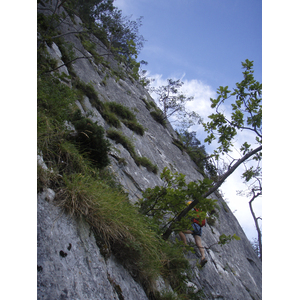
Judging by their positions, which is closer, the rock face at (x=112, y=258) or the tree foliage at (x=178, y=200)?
the rock face at (x=112, y=258)

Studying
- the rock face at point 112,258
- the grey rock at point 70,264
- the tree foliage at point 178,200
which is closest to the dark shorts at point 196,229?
the rock face at point 112,258

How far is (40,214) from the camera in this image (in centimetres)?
258

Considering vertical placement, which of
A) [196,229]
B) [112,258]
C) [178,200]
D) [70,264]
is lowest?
[70,264]

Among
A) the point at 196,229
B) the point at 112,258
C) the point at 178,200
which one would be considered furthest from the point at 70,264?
the point at 196,229

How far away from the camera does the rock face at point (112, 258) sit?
242 centimetres

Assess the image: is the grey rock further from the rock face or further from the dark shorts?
the dark shorts

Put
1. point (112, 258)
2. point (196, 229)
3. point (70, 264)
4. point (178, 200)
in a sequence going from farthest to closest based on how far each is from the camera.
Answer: point (196, 229)
point (178, 200)
point (112, 258)
point (70, 264)

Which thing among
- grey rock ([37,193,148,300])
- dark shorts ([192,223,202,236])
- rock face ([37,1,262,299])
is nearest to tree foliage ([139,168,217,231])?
rock face ([37,1,262,299])

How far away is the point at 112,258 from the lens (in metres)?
3.19

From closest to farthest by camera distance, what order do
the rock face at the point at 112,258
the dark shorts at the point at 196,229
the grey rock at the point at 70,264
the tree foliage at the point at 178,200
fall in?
the grey rock at the point at 70,264 → the rock face at the point at 112,258 → the tree foliage at the point at 178,200 → the dark shorts at the point at 196,229

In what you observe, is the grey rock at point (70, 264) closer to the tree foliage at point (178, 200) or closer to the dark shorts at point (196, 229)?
the tree foliage at point (178, 200)

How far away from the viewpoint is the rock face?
2.42 metres

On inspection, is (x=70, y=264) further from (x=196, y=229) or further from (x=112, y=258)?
(x=196, y=229)

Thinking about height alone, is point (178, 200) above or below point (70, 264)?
above
